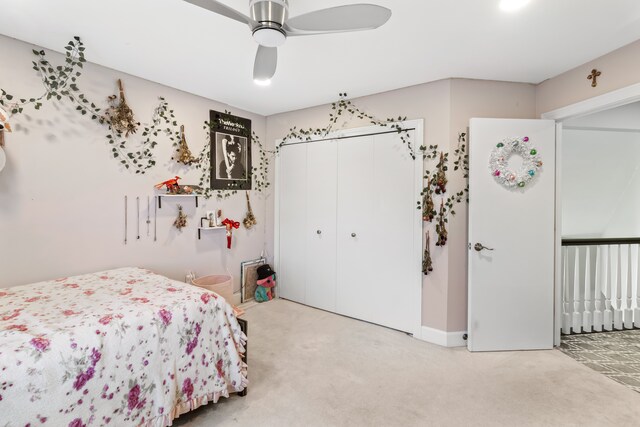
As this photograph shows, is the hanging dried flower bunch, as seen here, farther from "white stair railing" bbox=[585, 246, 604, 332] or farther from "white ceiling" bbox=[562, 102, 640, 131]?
"white stair railing" bbox=[585, 246, 604, 332]

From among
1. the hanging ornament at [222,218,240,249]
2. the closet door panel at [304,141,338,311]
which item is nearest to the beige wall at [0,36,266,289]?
the hanging ornament at [222,218,240,249]

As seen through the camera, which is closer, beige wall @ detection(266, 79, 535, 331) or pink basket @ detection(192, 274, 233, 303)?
beige wall @ detection(266, 79, 535, 331)

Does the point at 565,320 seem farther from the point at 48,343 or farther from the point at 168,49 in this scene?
the point at 168,49

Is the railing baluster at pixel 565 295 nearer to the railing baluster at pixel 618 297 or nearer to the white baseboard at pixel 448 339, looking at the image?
the railing baluster at pixel 618 297

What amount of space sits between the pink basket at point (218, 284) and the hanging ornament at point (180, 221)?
1.88 ft

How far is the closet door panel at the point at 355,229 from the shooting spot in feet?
10.1

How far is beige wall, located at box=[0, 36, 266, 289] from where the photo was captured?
6.68 ft

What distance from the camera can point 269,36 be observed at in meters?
1.43

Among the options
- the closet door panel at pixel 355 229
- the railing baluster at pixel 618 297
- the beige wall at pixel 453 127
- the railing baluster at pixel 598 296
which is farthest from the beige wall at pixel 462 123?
the railing baluster at pixel 618 297

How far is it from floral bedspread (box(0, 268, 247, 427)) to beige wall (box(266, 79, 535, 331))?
1.77m

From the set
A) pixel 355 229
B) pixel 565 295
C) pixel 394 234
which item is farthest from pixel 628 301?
pixel 355 229

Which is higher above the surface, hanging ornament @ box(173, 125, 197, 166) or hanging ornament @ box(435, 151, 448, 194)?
hanging ornament @ box(173, 125, 197, 166)

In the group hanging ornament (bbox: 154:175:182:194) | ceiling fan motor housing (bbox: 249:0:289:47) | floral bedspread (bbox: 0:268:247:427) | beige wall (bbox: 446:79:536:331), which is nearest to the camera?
floral bedspread (bbox: 0:268:247:427)

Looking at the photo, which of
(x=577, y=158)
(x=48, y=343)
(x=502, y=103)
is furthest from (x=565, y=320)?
(x=48, y=343)
